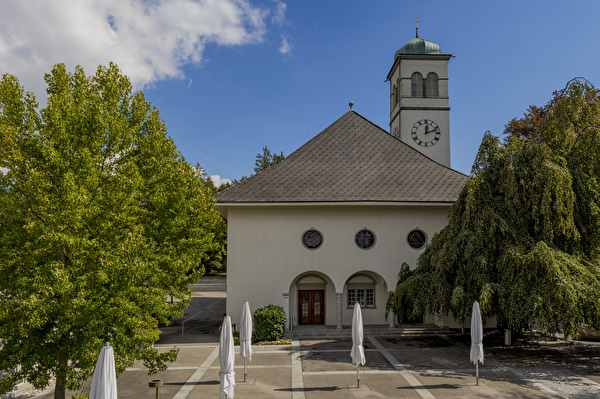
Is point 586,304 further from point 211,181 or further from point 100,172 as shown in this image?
point 211,181

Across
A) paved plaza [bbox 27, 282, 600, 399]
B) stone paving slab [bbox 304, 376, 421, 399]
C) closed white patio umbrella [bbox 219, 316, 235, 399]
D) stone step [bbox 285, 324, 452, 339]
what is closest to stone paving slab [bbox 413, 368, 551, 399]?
paved plaza [bbox 27, 282, 600, 399]

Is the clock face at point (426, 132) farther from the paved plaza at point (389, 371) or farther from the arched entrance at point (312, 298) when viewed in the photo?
the paved plaza at point (389, 371)

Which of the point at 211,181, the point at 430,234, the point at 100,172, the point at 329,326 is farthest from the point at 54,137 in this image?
the point at 211,181

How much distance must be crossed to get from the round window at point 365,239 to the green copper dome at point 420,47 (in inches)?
685

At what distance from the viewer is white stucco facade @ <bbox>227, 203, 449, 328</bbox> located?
19047 millimetres

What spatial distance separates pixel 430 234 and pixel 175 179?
43.3 ft

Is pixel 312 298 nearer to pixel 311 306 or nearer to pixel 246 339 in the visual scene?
pixel 311 306

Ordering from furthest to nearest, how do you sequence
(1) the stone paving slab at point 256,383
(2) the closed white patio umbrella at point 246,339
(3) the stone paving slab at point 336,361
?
(3) the stone paving slab at point 336,361 < (2) the closed white patio umbrella at point 246,339 < (1) the stone paving slab at point 256,383

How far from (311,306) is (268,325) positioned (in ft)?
12.4

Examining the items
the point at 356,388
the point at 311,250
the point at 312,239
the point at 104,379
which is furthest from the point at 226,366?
the point at 312,239

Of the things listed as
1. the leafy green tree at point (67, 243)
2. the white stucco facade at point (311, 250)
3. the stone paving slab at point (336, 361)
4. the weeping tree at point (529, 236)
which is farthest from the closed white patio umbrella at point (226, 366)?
the white stucco facade at point (311, 250)

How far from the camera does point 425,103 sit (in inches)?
1162

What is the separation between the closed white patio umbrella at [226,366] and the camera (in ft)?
30.5

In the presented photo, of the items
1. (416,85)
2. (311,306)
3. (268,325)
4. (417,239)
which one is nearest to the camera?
(268,325)
